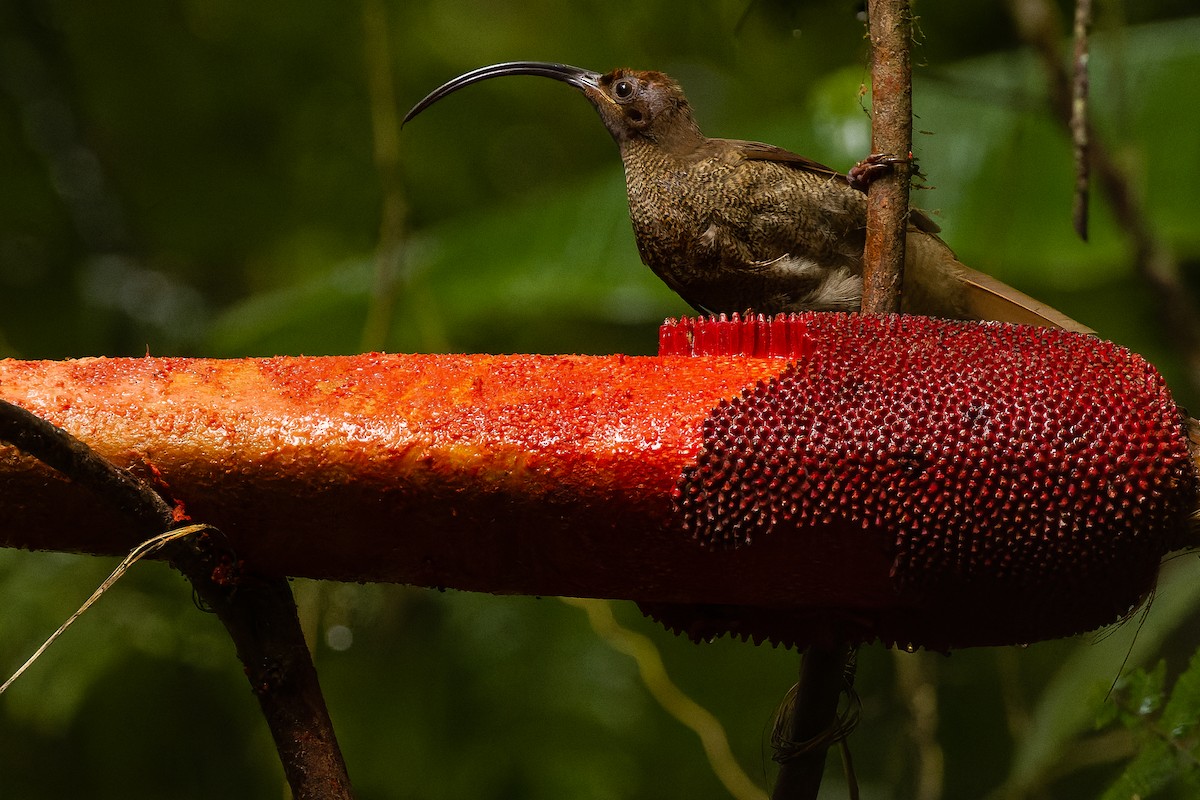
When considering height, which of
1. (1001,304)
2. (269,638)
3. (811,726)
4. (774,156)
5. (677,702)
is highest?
(774,156)

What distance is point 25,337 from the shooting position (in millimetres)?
2322

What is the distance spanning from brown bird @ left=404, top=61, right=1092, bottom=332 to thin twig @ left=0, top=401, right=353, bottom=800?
1.63 feet

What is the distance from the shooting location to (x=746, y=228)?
1139 millimetres

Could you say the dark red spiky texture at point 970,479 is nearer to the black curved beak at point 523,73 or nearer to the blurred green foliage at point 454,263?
the black curved beak at point 523,73

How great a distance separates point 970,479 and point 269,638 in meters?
0.47

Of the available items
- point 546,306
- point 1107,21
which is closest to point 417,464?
point 546,306

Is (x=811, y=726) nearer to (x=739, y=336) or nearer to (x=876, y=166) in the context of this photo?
(x=739, y=336)

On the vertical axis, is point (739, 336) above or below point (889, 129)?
below

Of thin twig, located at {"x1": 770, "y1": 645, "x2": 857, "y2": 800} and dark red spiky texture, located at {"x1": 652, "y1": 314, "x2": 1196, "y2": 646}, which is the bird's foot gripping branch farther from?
thin twig, located at {"x1": 770, "y1": 645, "x2": 857, "y2": 800}

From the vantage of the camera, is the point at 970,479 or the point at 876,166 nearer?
→ the point at 970,479

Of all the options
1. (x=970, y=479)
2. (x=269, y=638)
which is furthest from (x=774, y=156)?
(x=269, y=638)

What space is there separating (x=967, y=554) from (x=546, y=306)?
1351mm

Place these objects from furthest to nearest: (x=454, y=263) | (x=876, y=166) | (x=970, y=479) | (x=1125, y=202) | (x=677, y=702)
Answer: (x=454, y=263) < (x=677, y=702) < (x=1125, y=202) < (x=876, y=166) < (x=970, y=479)

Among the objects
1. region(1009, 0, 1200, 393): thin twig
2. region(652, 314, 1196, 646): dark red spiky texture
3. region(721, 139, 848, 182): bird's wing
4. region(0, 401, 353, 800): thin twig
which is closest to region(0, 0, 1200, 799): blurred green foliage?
region(1009, 0, 1200, 393): thin twig
